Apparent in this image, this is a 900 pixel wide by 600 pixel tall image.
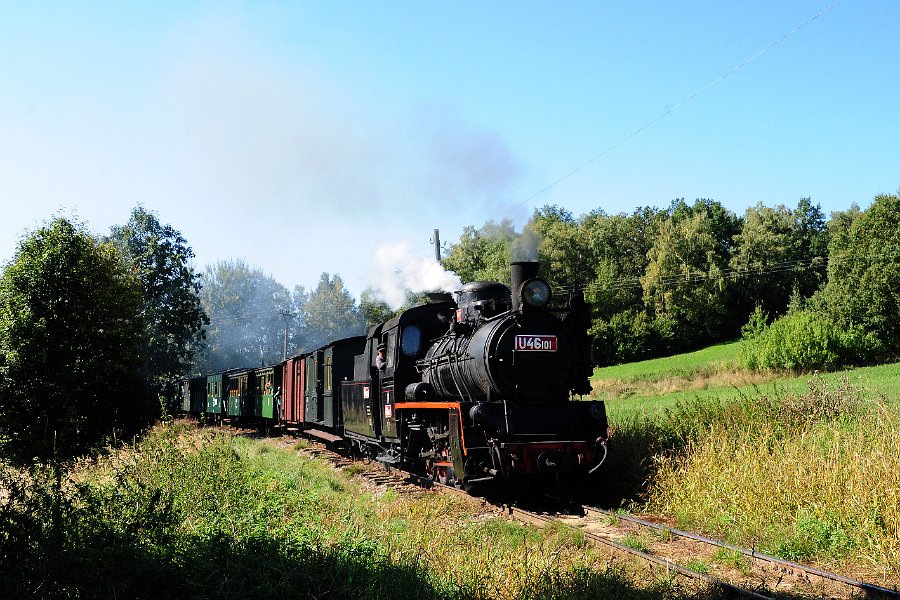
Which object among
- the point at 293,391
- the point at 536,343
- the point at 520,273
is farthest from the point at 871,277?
the point at 536,343

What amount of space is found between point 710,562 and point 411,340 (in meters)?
7.15

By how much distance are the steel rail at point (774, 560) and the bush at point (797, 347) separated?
27591 mm

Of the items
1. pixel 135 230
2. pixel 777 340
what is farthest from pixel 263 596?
pixel 135 230

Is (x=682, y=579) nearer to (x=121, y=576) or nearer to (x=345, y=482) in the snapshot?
(x=121, y=576)

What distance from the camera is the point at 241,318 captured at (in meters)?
97.9

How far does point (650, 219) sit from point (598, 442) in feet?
193

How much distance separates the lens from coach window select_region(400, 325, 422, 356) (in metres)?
12.6

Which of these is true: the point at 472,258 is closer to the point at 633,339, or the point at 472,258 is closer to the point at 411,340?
the point at 633,339

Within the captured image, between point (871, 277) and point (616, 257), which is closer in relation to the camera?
point (871, 277)

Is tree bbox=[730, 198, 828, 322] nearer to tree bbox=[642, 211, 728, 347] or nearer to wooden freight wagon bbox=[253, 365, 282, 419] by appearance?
tree bbox=[642, 211, 728, 347]

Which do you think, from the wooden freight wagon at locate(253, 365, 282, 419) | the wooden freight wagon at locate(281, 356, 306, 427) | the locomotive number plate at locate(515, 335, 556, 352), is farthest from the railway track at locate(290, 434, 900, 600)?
the wooden freight wagon at locate(253, 365, 282, 419)

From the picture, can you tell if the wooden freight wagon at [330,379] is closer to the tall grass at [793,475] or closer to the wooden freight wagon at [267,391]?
the wooden freight wagon at [267,391]

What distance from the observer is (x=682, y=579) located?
607 cm

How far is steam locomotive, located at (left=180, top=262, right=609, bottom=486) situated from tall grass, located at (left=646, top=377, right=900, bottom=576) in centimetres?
141
